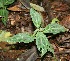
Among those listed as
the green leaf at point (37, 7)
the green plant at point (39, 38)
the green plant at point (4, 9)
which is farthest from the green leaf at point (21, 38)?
the green leaf at point (37, 7)

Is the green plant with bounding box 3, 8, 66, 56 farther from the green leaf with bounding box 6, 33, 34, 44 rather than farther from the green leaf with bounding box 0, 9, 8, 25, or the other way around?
the green leaf with bounding box 0, 9, 8, 25

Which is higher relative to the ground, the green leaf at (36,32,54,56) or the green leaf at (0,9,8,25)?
the green leaf at (0,9,8,25)

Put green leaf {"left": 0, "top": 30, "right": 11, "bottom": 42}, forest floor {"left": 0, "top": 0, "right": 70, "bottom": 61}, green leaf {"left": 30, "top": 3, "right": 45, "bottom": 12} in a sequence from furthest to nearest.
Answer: green leaf {"left": 30, "top": 3, "right": 45, "bottom": 12}, green leaf {"left": 0, "top": 30, "right": 11, "bottom": 42}, forest floor {"left": 0, "top": 0, "right": 70, "bottom": 61}

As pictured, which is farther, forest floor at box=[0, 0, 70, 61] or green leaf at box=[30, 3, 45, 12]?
green leaf at box=[30, 3, 45, 12]

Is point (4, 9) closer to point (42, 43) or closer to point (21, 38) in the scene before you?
point (21, 38)

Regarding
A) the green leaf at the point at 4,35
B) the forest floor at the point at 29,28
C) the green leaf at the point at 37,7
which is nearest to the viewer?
the forest floor at the point at 29,28

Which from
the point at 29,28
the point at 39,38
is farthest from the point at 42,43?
the point at 29,28

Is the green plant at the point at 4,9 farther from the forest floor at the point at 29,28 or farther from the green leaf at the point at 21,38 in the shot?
the green leaf at the point at 21,38

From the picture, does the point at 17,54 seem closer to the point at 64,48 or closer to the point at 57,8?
the point at 64,48

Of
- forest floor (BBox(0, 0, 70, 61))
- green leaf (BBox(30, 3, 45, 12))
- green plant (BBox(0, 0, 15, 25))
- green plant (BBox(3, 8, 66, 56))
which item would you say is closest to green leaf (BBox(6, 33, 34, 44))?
green plant (BBox(3, 8, 66, 56))

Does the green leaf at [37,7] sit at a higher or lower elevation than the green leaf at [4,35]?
higher

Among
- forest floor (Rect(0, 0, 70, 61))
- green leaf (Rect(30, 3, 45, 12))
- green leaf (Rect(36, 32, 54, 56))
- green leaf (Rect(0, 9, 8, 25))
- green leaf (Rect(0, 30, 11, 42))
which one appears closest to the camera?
green leaf (Rect(36, 32, 54, 56))
